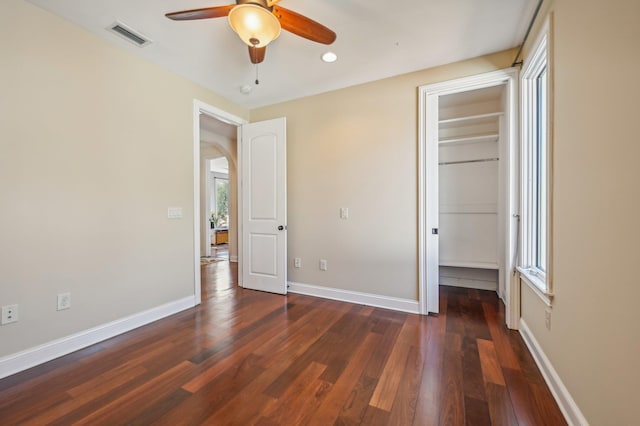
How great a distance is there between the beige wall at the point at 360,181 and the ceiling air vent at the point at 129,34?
1645 mm

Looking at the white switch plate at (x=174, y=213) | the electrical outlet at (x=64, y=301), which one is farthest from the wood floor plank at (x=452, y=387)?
the white switch plate at (x=174, y=213)

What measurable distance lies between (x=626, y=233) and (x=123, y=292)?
3.34 m

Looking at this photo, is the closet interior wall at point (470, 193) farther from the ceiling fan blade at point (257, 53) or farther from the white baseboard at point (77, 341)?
the white baseboard at point (77, 341)

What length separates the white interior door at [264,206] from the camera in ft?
11.2

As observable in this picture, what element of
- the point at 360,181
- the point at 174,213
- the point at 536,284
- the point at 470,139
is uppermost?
the point at 470,139

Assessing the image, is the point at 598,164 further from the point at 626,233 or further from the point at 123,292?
the point at 123,292

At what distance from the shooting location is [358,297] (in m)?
3.11

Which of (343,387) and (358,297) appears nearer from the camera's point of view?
(343,387)

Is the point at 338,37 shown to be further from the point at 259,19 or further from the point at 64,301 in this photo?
the point at 64,301

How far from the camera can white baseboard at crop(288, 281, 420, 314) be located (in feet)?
9.36

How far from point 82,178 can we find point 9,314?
1.05 m

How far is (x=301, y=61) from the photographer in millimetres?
2623

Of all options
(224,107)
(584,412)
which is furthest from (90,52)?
(584,412)

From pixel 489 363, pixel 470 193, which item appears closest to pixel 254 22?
pixel 489 363
